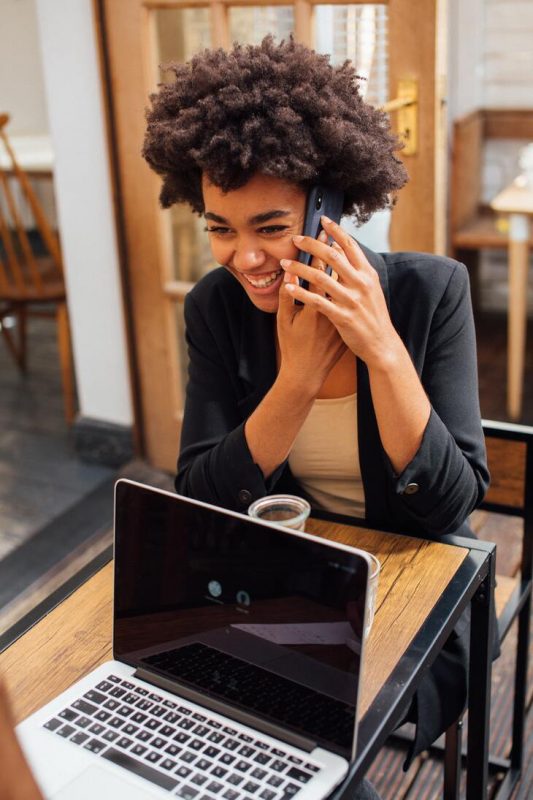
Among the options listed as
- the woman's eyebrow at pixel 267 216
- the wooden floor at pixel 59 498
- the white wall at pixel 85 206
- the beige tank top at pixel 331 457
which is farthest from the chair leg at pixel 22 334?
the woman's eyebrow at pixel 267 216

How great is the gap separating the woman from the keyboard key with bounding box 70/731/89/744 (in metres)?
0.45

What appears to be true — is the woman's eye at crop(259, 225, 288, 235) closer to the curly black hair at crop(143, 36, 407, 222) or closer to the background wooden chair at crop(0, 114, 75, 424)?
the curly black hair at crop(143, 36, 407, 222)

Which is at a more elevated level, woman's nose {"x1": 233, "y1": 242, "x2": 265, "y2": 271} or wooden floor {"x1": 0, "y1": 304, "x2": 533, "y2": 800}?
woman's nose {"x1": 233, "y1": 242, "x2": 265, "y2": 271}

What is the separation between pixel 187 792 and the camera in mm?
878

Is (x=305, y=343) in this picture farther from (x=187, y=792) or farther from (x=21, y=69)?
(x=21, y=69)

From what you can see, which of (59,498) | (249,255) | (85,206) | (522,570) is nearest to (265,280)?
(249,255)

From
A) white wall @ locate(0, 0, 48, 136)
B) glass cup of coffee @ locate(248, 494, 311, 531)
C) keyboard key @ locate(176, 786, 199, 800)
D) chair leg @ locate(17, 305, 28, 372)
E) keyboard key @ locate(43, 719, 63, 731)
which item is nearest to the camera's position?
keyboard key @ locate(176, 786, 199, 800)

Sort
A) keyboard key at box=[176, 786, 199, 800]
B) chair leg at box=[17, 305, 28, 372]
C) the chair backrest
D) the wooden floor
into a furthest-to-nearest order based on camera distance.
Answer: chair leg at box=[17, 305, 28, 372]
the chair backrest
the wooden floor
keyboard key at box=[176, 786, 199, 800]

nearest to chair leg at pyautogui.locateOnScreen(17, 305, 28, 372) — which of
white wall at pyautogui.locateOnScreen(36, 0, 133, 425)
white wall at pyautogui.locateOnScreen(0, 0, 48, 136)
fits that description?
white wall at pyautogui.locateOnScreen(36, 0, 133, 425)

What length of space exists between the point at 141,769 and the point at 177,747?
4 cm

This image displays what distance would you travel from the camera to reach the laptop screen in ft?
2.96

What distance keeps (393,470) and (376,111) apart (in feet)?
1.62

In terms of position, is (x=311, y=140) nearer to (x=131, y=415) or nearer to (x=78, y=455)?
(x=131, y=415)

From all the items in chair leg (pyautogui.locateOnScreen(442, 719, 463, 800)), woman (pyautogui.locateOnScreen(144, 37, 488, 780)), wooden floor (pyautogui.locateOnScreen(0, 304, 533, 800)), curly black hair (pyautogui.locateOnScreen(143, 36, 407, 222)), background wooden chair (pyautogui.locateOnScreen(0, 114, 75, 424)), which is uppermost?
curly black hair (pyautogui.locateOnScreen(143, 36, 407, 222))
